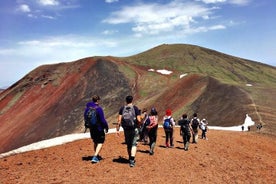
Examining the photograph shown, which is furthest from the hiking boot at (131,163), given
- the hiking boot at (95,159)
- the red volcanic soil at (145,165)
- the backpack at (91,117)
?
the backpack at (91,117)

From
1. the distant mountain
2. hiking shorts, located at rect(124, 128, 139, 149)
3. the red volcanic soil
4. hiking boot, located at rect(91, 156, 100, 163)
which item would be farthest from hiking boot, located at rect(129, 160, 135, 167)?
the distant mountain

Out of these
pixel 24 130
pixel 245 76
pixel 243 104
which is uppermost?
pixel 245 76

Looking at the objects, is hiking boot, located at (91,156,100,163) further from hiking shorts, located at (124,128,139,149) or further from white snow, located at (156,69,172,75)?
white snow, located at (156,69,172,75)

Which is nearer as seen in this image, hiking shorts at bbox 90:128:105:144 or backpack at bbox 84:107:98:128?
backpack at bbox 84:107:98:128

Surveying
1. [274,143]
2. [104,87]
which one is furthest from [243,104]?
[104,87]

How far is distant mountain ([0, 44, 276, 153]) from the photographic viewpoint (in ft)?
144

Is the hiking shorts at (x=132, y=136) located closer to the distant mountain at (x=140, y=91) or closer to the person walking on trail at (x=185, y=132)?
the person walking on trail at (x=185, y=132)

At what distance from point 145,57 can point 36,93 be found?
139ft

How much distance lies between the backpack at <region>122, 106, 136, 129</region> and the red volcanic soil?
1.60m

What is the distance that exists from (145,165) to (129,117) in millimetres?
2268

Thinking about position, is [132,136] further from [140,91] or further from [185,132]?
[140,91]

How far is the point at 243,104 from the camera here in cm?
3959

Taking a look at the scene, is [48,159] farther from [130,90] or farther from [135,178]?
[130,90]

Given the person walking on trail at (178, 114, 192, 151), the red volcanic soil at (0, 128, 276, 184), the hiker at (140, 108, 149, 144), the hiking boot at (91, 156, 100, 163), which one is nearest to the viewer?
the red volcanic soil at (0, 128, 276, 184)
